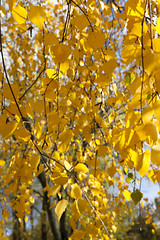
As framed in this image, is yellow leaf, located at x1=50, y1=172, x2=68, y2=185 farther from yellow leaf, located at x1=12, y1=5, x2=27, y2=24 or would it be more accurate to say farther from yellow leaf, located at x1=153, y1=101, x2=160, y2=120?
yellow leaf, located at x1=12, y1=5, x2=27, y2=24

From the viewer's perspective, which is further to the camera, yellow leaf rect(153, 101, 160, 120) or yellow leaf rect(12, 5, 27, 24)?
yellow leaf rect(12, 5, 27, 24)

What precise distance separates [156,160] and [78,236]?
827 millimetres

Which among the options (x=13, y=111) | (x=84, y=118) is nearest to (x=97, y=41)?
(x=13, y=111)

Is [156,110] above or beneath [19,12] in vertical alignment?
beneath

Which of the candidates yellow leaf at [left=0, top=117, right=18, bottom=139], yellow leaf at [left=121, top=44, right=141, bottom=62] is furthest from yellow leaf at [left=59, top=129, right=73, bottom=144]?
yellow leaf at [left=121, top=44, right=141, bottom=62]

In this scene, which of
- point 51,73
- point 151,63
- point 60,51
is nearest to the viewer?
point 151,63

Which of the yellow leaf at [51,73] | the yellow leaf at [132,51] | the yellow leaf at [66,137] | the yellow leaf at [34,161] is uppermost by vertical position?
the yellow leaf at [51,73]

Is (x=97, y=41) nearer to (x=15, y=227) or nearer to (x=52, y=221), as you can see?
(x=52, y=221)

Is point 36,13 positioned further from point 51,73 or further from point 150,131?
point 150,131

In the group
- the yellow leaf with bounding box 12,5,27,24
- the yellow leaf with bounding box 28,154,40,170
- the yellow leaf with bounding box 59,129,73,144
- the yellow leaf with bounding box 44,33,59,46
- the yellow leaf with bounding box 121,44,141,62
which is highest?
the yellow leaf with bounding box 12,5,27,24

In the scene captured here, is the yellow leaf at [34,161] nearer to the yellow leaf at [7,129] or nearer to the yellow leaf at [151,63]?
the yellow leaf at [7,129]

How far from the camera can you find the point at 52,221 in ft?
8.01

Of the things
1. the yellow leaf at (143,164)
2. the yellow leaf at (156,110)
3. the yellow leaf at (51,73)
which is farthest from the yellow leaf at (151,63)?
the yellow leaf at (51,73)

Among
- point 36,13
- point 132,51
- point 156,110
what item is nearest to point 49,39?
point 36,13
